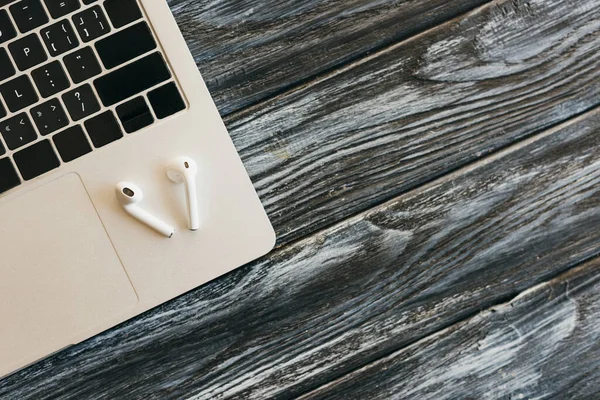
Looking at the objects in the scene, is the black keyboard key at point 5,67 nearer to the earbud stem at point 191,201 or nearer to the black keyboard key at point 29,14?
the black keyboard key at point 29,14

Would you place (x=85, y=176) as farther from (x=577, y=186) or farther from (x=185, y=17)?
(x=577, y=186)

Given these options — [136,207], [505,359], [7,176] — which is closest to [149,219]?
[136,207]

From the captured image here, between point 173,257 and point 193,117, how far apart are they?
118mm

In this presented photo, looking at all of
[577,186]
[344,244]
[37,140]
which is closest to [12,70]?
[37,140]

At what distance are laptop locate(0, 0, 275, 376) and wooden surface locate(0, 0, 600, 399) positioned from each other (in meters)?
0.05

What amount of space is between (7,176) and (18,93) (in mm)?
67

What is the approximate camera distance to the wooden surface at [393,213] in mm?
527

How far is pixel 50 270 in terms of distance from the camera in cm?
47

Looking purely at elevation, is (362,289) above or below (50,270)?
below

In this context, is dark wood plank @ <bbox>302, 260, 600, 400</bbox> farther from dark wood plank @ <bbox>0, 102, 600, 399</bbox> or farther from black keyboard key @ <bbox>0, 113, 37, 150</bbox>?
black keyboard key @ <bbox>0, 113, 37, 150</bbox>

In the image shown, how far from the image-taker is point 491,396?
0.54 metres

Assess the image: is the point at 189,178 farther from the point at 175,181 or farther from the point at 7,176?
the point at 7,176

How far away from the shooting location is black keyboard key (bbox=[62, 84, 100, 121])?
455mm

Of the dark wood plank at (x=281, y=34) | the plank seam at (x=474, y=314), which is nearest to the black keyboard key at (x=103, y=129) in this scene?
the dark wood plank at (x=281, y=34)
